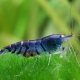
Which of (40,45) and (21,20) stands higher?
(40,45)

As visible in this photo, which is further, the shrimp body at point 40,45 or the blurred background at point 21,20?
the blurred background at point 21,20

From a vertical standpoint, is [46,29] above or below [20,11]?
below

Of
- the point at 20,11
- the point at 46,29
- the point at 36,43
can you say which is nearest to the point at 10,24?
the point at 20,11

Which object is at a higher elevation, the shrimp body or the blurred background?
the shrimp body

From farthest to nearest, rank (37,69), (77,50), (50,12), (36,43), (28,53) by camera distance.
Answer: (50,12) → (36,43) → (28,53) → (77,50) → (37,69)

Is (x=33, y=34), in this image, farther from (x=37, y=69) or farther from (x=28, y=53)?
(x=37, y=69)

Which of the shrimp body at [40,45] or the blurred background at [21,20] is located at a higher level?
the shrimp body at [40,45]

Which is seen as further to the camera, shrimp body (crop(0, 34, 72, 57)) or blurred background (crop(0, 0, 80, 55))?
blurred background (crop(0, 0, 80, 55))

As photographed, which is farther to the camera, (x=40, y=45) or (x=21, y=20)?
(x=21, y=20)
